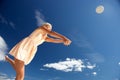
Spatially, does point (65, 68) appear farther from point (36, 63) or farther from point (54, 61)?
point (36, 63)

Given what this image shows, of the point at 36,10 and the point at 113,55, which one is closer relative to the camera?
the point at 36,10

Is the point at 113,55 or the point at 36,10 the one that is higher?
the point at 36,10

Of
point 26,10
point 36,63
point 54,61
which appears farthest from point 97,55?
point 26,10

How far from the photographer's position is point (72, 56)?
166 inches

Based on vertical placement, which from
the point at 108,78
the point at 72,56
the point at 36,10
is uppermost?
the point at 36,10

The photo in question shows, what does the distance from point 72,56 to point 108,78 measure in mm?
761

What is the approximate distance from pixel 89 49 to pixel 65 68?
0.51m

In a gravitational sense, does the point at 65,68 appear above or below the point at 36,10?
below

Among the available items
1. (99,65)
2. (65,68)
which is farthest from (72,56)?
(99,65)

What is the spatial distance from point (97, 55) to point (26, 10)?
4.55ft

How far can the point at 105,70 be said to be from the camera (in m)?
4.37

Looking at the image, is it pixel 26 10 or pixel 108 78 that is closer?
pixel 26 10

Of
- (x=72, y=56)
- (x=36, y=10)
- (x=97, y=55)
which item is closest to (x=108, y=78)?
(x=97, y=55)

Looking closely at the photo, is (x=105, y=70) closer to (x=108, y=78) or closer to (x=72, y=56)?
(x=108, y=78)
